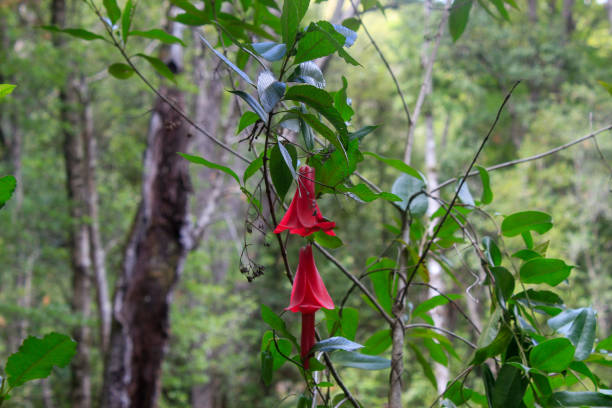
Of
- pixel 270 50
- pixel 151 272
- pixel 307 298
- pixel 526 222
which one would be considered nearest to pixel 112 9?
pixel 270 50

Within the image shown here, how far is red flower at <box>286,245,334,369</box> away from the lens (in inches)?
14.1

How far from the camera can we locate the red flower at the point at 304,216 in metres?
0.34

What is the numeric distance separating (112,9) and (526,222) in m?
0.52

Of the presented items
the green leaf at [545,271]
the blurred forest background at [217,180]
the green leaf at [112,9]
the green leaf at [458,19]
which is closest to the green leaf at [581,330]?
the green leaf at [545,271]

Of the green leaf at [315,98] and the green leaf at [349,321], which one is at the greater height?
the green leaf at [315,98]

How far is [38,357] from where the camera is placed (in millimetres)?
292

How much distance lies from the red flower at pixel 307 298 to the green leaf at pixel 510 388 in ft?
0.46

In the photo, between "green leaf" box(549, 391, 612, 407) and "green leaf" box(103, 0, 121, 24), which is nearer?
"green leaf" box(549, 391, 612, 407)

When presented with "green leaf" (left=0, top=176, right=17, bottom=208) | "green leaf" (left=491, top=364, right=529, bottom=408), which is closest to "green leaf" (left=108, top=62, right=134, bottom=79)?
"green leaf" (left=0, top=176, right=17, bottom=208)

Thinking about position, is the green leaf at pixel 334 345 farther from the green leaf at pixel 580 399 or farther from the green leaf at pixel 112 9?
the green leaf at pixel 112 9

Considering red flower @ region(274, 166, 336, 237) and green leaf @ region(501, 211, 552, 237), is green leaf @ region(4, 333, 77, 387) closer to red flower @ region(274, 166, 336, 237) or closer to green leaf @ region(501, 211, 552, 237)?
red flower @ region(274, 166, 336, 237)

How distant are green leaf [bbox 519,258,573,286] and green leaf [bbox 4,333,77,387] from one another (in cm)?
39

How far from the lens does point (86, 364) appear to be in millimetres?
3545

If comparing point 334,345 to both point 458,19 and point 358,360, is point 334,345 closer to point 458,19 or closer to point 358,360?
point 358,360
